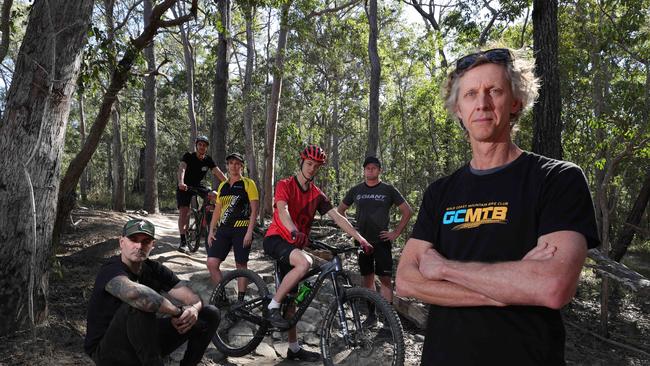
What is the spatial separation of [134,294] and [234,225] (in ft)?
10.0

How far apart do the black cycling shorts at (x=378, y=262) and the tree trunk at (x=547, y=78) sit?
297 centimetres

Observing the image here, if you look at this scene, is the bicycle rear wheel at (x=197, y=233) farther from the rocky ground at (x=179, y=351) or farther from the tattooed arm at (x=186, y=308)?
the tattooed arm at (x=186, y=308)

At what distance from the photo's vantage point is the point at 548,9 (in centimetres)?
713

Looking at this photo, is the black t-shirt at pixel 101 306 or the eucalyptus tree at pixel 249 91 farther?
the eucalyptus tree at pixel 249 91

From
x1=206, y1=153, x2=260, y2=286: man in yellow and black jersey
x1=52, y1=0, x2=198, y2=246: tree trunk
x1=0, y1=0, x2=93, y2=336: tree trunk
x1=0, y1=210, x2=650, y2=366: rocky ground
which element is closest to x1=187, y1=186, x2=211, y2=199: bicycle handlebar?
x1=0, y1=210, x2=650, y2=366: rocky ground

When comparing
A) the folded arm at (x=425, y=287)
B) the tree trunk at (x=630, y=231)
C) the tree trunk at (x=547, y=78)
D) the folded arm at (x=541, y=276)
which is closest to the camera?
the folded arm at (x=541, y=276)

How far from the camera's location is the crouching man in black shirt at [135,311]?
3.14m

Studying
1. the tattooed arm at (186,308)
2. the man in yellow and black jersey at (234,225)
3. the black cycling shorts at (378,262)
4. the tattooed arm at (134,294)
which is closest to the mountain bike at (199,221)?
the man in yellow and black jersey at (234,225)

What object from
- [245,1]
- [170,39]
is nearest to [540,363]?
[245,1]

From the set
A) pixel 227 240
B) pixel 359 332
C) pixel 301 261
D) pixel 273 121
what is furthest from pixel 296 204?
pixel 273 121

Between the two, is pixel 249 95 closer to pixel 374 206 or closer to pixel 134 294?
pixel 374 206

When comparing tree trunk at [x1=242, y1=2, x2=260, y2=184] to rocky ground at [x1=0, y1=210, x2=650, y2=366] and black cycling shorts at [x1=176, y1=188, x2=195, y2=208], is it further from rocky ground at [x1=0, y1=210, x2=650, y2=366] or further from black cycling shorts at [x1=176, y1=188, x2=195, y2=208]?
black cycling shorts at [x1=176, y1=188, x2=195, y2=208]

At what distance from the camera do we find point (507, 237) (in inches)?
62.5

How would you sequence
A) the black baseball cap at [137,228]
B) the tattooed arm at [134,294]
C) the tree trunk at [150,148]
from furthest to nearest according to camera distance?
the tree trunk at [150,148] < the black baseball cap at [137,228] < the tattooed arm at [134,294]
